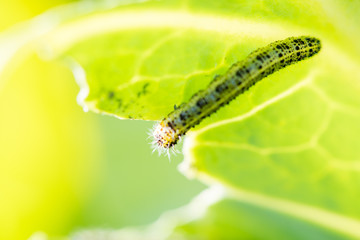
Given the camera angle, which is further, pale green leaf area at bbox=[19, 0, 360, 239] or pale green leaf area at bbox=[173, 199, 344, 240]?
pale green leaf area at bbox=[173, 199, 344, 240]

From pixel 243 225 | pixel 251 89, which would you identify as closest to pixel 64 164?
pixel 243 225

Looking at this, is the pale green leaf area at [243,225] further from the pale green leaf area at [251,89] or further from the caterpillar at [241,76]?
the caterpillar at [241,76]

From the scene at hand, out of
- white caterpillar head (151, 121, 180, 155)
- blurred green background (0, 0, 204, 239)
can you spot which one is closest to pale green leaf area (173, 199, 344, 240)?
white caterpillar head (151, 121, 180, 155)

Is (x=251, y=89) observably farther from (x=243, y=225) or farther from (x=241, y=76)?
(x=243, y=225)

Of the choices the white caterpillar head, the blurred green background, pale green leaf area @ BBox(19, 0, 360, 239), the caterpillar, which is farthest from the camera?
the blurred green background

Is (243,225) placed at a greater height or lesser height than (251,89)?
lesser

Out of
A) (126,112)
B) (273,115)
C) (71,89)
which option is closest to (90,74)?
(126,112)

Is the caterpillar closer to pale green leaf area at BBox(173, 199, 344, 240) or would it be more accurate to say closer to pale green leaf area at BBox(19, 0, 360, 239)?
pale green leaf area at BBox(19, 0, 360, 239)
